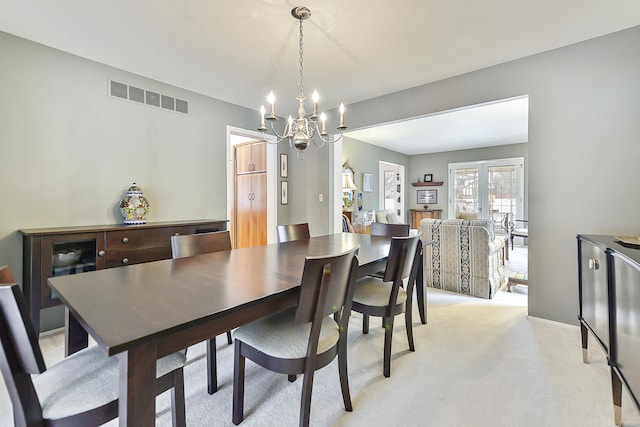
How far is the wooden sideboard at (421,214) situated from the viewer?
805 centimetres

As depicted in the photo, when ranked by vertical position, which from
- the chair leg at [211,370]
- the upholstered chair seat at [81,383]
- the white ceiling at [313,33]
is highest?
the white ceiling at [313,33]

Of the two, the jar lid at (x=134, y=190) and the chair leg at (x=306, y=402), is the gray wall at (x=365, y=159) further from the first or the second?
the chair leg at (x=306, y=402)

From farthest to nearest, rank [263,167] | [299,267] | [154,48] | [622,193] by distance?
[263,167] < [154,48] < [622,193] < [299,267]

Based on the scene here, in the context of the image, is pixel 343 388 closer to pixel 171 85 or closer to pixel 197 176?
pixel 197 176

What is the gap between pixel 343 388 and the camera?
1.50 meters

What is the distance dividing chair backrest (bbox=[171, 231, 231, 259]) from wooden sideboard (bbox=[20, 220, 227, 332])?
2.45 feet

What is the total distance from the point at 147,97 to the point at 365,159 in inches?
182

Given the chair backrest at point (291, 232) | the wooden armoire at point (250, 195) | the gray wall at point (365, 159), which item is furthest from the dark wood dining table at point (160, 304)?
the gray wall at point (365, 159)

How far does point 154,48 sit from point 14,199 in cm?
167

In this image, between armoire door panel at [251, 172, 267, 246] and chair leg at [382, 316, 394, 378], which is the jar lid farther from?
chair leg at [382, 316, 394, 378]

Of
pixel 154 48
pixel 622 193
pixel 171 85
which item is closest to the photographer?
pixel 622 193

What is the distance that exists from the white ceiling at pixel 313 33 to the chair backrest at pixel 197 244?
156 centimetres

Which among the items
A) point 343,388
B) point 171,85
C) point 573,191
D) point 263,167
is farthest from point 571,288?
point 171,85

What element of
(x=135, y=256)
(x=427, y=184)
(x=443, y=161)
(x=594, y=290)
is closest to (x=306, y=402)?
(x=594, y=290)
